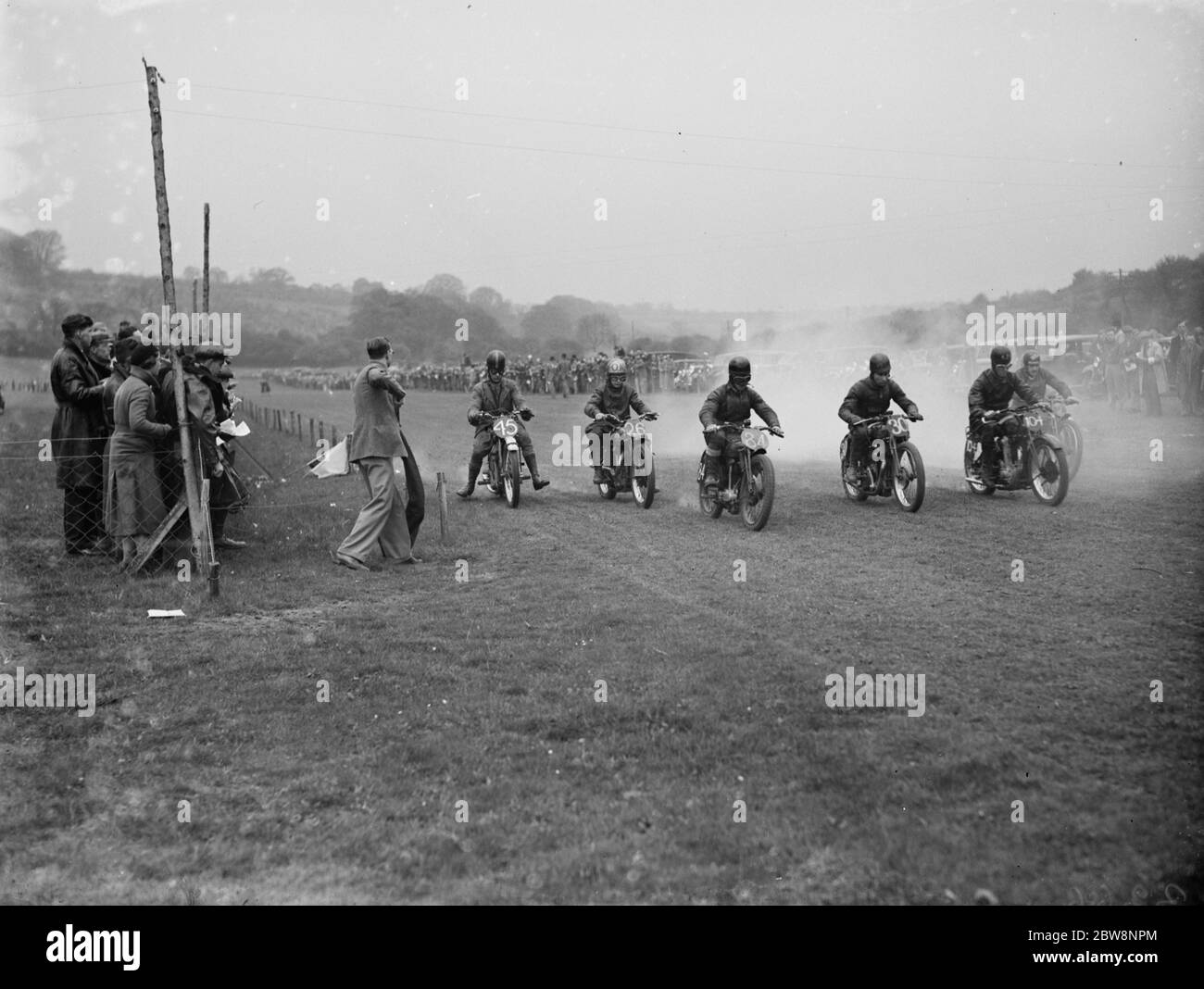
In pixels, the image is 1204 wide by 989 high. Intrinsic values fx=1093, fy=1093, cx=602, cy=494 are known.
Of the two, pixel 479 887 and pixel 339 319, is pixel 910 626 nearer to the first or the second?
pixel 479 887

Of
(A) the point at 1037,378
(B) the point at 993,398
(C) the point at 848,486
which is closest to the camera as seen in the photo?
(B) the point at 993,398

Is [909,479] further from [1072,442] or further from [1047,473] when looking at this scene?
[1072,442]

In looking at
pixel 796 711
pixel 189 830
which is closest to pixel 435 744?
pixel 189 830

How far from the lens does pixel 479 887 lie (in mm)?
4047

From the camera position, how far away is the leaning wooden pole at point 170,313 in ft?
31.8

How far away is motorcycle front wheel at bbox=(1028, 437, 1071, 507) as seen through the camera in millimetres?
12266

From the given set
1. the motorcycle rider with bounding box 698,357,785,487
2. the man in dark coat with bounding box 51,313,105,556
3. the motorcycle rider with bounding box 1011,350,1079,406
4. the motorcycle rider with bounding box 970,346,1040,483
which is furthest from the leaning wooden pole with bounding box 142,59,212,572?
the motorcycle rider with bounding box 1011,350,1079,406

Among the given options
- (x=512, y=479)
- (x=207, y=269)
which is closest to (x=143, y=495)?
(x=512, y=479)

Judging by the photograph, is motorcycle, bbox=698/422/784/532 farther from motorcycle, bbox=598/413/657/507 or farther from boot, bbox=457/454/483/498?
boot, bbox=457/454/483/498

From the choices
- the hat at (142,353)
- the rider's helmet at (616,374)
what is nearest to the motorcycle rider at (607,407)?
the rider's helmet at (616,374)

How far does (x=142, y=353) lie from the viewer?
9.88 m

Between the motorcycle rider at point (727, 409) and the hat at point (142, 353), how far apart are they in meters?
5.90

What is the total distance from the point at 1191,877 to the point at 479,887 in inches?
101

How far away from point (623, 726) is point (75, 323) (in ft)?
26.0
